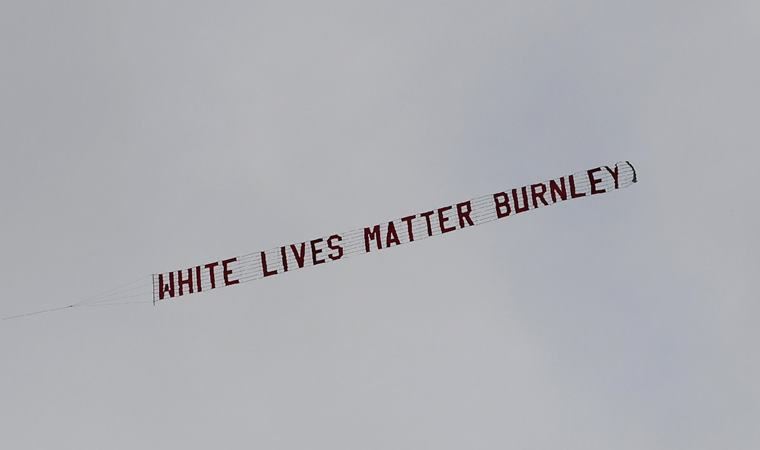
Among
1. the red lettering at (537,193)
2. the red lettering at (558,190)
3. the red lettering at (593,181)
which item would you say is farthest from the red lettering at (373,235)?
the red lettering at (593,181)

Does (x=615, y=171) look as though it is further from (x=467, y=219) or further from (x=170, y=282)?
(x=170, y=282)

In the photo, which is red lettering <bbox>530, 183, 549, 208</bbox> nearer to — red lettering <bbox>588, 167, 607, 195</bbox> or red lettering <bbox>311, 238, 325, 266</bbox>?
red lettering <bbox>588, 167, 607, 195</bbox>

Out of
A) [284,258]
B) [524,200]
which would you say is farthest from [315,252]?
[524,200]

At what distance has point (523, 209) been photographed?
71.4 meters

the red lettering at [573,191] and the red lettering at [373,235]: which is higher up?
the red lettering at [573,191]

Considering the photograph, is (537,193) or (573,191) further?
(573,191)

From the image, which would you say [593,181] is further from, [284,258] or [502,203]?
[284,258]

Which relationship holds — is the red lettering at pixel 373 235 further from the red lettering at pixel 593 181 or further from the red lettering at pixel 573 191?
the red lettering at pixel 593 181

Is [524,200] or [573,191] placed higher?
[573,191]

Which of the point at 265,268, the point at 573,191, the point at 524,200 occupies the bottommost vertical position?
the point at 265,268

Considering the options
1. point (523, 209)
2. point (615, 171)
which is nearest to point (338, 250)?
point (523, 209)

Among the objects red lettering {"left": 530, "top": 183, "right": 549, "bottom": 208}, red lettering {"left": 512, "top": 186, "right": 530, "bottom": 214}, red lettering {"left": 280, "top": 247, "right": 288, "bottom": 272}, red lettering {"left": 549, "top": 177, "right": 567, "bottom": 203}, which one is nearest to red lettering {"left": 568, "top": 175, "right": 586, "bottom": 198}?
red lettering {"left": 549, "top": 177, "right": 567, "bottom": 203}

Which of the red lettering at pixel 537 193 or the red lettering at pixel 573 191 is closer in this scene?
the red lettering at pixel 537 193

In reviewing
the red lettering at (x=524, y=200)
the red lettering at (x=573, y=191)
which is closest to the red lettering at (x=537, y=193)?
the red lettering at (x=524, y=200)
